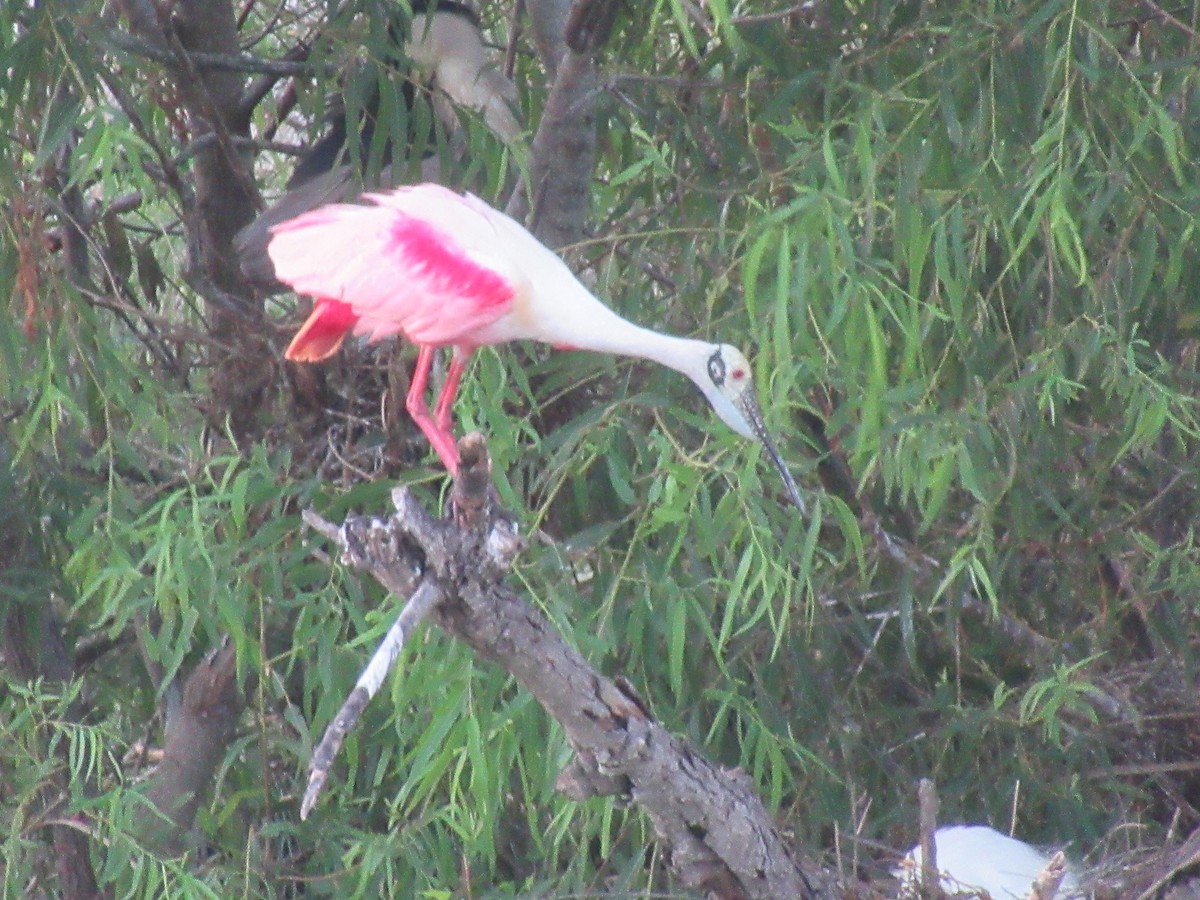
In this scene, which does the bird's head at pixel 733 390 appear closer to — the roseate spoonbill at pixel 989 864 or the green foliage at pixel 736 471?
the green foliage at pixel 736 471

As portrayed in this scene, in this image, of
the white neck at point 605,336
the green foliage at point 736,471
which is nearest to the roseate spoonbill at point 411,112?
the green foliage at point 736,471

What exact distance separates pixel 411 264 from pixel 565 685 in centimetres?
60

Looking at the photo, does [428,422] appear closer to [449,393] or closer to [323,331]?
[449,393]

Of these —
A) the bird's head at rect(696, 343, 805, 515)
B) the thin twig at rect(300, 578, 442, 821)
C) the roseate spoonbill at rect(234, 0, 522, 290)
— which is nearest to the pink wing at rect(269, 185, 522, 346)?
the bird's head at rect(696, 343, 805, 515)

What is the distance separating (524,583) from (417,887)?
666mm

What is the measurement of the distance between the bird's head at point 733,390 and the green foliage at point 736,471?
0.09m

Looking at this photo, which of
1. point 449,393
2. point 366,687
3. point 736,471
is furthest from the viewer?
point 736,471

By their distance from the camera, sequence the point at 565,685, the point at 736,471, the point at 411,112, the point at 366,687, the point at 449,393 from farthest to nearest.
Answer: the point at 411,112
the point at 736,471
the point at 449,393
the point at 565,685
the point at 366,687

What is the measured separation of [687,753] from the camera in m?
2.16

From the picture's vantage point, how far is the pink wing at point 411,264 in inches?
90.5

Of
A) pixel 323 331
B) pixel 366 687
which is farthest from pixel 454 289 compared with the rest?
pixel 366 687

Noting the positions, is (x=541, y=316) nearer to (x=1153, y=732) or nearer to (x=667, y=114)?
(x=667, y=114)

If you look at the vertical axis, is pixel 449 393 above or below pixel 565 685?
above

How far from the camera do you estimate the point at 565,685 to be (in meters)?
2.05
